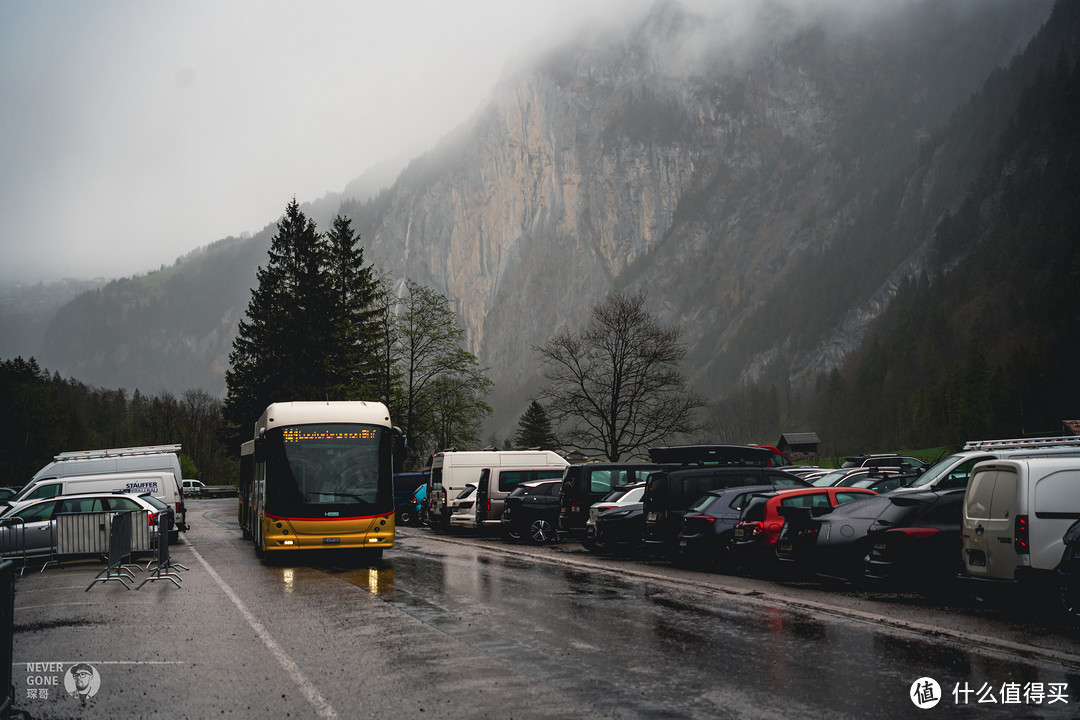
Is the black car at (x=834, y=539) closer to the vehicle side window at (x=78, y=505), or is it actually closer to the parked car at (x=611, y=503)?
the parked car at (x=611, y=503)

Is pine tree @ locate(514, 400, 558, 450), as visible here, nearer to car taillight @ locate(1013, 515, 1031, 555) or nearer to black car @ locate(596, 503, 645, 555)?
black car @ locate(596, 503, 645, 555)

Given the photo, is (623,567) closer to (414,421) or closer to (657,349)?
(657,349)

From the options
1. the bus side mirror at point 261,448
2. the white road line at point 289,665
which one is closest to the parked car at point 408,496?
the bus side mirror at point 261,448

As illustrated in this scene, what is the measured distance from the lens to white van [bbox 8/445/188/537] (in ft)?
113

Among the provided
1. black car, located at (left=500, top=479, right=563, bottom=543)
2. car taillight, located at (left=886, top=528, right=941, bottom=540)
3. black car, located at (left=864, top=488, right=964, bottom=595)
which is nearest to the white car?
black car, located at (left=500, top=479, right=563, bottom=543)

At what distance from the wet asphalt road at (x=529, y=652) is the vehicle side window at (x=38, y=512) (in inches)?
259

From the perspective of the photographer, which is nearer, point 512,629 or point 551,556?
point 512,629

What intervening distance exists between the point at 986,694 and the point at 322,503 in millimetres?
14687

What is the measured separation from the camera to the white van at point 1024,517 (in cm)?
1058

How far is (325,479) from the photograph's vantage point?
19734mm

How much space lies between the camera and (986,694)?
6992mm

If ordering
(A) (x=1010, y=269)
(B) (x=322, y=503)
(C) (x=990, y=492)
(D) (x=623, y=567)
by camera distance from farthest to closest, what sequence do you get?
1. (A) (x=1010, y=269)
2. (B) (x=322, y=503)
3. (D) (x=623, y=567)
4. (C) (x=990, y=492)

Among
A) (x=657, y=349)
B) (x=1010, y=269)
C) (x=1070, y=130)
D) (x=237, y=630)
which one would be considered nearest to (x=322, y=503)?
(x=237, y=630)

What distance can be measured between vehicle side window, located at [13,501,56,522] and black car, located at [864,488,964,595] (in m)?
17.7
